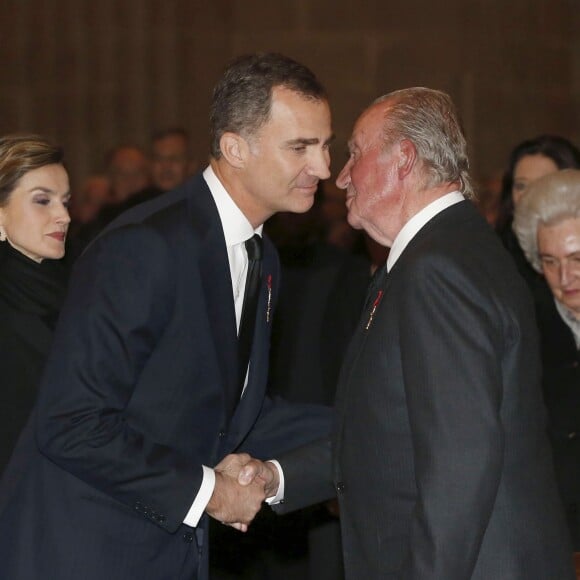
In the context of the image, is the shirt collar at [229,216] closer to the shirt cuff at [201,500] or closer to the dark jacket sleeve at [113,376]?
the dark jacket sleeve at [113,376]

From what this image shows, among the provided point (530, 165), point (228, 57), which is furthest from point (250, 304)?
point (228, 57)

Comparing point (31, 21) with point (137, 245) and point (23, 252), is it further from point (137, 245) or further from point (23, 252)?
point (137, 245)

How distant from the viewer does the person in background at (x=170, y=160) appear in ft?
24.0

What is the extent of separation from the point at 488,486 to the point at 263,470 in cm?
104

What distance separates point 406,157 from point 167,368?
763 mm

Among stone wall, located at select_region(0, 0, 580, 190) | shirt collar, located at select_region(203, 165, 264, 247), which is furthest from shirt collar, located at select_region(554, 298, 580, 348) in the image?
stone wall, located at select_region(0, 0, 580, 190)

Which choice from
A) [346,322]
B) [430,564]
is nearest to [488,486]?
[430,564]

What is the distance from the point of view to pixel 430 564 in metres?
2.54

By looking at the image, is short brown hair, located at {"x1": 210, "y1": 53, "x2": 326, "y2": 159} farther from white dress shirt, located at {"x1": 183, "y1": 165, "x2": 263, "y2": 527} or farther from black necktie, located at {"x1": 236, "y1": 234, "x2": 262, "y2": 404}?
black necktie, located at {"x1": 236, "y1": 234, "x2": 262, "y2": 404}

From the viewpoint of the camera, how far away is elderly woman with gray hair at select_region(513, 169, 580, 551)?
168 inches

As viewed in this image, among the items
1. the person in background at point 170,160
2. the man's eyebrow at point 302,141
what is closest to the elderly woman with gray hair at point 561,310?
the man's eyebrow at point 302,141

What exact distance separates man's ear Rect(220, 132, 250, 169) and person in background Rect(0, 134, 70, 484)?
0.87 m

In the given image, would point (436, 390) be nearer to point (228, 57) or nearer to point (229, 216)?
point (229, 216)

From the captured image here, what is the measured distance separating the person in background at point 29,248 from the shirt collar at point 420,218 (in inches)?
58.8
